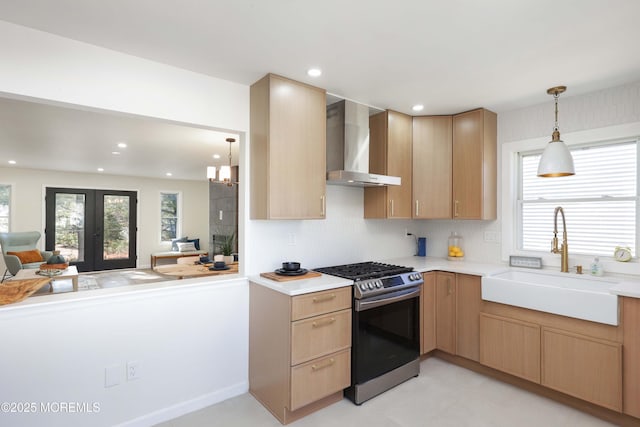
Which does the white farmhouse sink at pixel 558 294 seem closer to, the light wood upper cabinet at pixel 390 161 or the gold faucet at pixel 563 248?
the gold faucet at pixel 563 248

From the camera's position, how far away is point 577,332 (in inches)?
89.3

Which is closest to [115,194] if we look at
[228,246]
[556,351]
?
[228,246]

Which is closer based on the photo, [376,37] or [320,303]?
[376,37]

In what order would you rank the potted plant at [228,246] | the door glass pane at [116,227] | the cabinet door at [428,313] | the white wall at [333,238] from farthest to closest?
1. the door glass pane at [116,227]
2. the potted plant at [228,246]
3. the cabinet door at [428,313]
4. the white wall at [333,238]

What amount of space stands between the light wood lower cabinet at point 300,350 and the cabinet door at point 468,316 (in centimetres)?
117

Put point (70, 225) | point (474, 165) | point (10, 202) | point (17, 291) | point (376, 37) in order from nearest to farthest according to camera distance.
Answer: point (376, 37) < point (17, 291) < point (474, 165) < point (10, 202) < point (70, 225)

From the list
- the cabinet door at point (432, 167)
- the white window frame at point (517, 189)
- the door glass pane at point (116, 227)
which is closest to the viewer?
the white window frame at point (517, 189)

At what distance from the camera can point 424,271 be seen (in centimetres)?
300

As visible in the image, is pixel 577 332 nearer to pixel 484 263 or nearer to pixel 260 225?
pixel 484 263

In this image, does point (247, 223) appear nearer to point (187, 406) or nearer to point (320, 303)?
point (320, 303)

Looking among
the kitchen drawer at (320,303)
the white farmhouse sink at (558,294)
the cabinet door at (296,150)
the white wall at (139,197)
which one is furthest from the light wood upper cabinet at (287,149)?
the white wall at (139,197)

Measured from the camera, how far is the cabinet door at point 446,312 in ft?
9.86

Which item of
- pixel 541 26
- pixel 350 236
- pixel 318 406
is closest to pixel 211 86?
pixel 350 236

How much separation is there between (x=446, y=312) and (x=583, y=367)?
3.36ft
